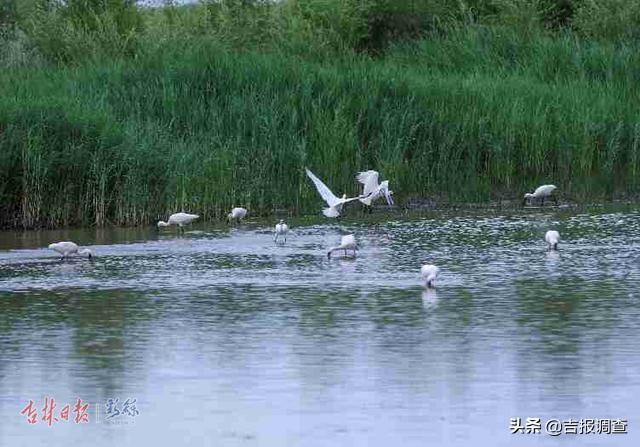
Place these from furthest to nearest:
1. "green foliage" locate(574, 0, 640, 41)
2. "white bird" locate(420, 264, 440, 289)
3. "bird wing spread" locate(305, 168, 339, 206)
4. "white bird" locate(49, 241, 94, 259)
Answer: "green foliage" locate(574, 0, 640, 41), "bird wing spread" locate(305, 168, 339, 206), "white bird" locate(49, 241, 94, 259), "white bird" locate(420, 264, 440, 289)

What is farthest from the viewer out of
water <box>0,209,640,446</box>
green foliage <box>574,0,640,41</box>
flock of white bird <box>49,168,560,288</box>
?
green foliage <box>574,0,640,41</box>

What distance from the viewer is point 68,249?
1473 centimetres

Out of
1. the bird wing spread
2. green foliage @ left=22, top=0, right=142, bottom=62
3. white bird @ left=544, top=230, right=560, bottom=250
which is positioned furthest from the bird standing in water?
green foliage @ left=22, top=0, right=142, bottom=62

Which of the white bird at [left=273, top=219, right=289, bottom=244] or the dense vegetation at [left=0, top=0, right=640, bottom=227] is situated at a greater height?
the dense vegetation at [left=0, top=0, right=640, bottom=227]

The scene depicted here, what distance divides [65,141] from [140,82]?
304 cm

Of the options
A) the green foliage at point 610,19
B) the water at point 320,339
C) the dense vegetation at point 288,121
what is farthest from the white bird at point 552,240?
A: the green foliage at point 610,19

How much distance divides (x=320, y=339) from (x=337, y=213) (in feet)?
23.7

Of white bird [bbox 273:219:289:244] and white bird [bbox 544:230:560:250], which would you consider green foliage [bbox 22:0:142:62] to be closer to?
white bird [bbox 273:219:289:244]

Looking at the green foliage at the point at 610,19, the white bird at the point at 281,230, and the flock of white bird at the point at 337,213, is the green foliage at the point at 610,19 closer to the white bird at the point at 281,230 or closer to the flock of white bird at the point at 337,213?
the flock of white bird at the point at 337,213

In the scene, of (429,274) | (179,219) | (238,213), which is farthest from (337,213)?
(429,274)

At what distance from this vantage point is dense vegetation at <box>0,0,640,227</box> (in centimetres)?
1791

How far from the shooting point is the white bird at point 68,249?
14688mm

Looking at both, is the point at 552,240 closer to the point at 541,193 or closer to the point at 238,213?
the point at 238,213

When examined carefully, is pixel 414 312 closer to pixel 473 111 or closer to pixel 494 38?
pixel 473 111
